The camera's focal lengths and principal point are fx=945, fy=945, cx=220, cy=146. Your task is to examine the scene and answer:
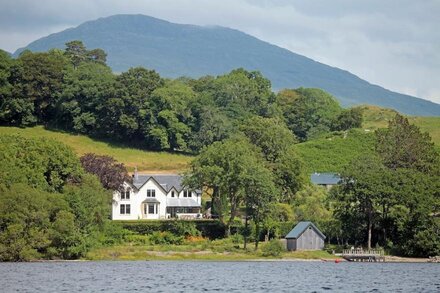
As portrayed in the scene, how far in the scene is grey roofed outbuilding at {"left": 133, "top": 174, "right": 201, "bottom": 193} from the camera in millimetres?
127812

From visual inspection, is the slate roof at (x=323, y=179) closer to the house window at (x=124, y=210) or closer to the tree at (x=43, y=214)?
the house window at (x=124, y=210)

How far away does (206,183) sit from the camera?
109m

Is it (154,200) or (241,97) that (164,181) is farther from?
(241,97)

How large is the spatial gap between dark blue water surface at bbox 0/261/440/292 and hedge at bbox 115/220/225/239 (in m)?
17.1

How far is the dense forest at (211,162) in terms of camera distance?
89000 mm

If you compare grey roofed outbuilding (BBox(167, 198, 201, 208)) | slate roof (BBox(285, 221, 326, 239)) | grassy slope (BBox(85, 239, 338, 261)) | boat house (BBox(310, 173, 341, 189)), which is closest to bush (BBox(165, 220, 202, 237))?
grassy slope (BBox(85, 239, 338, 261))

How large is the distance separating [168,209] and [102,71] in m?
54.0

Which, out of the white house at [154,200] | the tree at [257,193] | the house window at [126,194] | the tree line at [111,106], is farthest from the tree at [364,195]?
the tree line at [111,106]

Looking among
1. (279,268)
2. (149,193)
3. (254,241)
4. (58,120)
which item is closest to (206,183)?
(254,241)

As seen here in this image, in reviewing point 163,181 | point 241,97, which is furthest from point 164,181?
point 241,97

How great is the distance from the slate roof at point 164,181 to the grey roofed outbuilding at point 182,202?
1.40 metres

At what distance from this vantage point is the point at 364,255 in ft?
320

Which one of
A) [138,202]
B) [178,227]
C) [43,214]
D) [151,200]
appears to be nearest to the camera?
[43,214]

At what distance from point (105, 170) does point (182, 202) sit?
16079 millimetres
